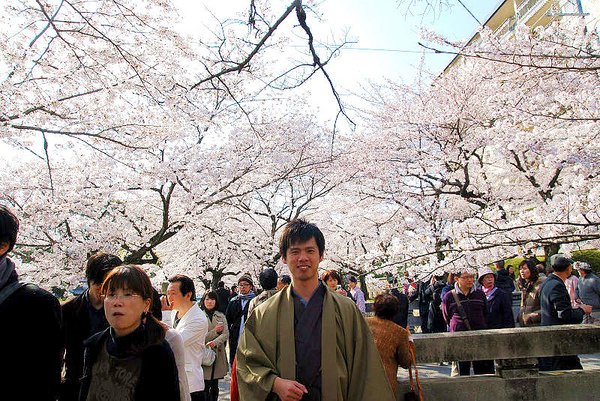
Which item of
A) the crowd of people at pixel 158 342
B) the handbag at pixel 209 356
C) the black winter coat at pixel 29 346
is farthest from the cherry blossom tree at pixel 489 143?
the black winter coat at pixel 29 346

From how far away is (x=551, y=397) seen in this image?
386cm

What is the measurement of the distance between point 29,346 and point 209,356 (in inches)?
117

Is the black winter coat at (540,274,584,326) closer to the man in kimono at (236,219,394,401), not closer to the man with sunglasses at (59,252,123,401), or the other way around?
the man in kimono at (236,219,394,401)

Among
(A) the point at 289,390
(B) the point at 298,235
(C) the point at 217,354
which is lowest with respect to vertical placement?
(C) the point at 217,354

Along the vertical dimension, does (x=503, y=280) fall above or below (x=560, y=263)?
below

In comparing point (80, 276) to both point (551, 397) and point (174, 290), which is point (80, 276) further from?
point (551, 397)

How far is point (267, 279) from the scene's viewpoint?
455 centimetres

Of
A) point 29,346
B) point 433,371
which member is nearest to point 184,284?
point 29,346

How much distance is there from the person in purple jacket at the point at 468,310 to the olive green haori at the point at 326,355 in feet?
10.8

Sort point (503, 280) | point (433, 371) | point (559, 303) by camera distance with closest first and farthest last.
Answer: point (559, 303) → point (433, 371) → point (503, 280)

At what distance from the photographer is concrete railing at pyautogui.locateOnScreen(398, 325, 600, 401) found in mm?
3852

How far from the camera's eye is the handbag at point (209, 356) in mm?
4442

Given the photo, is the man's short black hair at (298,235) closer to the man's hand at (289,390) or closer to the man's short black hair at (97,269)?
the man's hand at (289,390)

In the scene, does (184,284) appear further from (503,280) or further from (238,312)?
(503,280)
